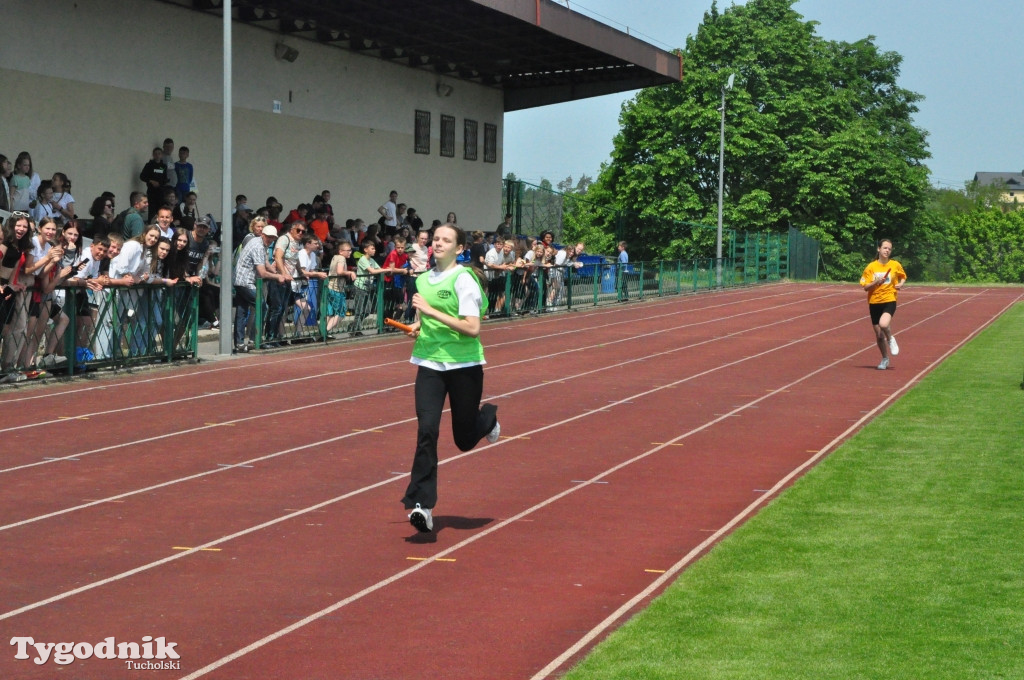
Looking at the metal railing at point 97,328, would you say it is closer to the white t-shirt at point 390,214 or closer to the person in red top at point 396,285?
the person in red top at point 396,285

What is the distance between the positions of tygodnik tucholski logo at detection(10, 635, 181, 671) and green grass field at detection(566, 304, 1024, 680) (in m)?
1.84

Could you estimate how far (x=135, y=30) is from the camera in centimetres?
2505

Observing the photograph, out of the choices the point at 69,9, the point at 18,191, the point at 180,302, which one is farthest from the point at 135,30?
the point at 180,302

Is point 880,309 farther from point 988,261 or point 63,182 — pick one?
point 988,261

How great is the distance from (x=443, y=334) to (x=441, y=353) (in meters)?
0.12

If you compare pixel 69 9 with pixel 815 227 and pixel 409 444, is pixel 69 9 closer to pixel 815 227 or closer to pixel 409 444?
pixel 409 444

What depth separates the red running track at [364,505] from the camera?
6.48m

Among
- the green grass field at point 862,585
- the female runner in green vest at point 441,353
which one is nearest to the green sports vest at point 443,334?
the female runner in green vest at point 441,353

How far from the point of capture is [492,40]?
33.8 meters

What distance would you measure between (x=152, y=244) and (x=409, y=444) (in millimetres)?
6779

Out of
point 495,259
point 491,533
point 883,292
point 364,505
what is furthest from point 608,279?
point 491,533

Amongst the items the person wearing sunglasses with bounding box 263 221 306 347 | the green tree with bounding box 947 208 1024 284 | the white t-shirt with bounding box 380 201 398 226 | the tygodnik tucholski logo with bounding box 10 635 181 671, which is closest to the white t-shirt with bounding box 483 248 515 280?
the white t-shirt with bounding box 380 201 398 226

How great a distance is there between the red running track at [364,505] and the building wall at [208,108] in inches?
270

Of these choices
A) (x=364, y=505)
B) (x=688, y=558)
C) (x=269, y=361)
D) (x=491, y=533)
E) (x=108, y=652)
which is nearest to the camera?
(x=108, y=652)
